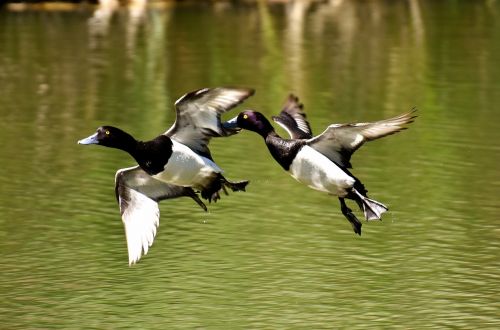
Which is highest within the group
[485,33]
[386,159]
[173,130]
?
[173,130]

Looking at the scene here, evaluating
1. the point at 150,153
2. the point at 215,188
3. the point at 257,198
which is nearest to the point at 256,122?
the point at 215,188

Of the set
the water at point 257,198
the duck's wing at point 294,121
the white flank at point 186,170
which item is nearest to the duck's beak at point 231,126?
the white flank at point 186,170

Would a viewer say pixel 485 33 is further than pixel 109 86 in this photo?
Yes

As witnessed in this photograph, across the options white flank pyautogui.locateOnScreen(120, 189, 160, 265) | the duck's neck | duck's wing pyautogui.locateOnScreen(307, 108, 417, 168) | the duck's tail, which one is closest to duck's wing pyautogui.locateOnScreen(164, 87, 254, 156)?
the duck's neck

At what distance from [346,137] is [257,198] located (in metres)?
6.93

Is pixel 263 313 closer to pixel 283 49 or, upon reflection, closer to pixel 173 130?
pixel 173 130

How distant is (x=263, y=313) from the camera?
49.8 ft

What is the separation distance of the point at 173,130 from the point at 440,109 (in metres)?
14.4

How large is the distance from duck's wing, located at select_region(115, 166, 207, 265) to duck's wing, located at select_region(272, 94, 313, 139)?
1.27 m

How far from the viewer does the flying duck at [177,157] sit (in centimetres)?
1405

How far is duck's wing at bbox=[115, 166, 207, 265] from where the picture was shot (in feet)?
47.6

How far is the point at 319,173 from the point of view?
548 inches

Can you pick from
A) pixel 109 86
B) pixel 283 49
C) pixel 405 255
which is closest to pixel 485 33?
pixel 283 49

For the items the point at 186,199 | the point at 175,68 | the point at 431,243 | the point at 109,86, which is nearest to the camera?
the point at 431,243
